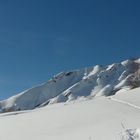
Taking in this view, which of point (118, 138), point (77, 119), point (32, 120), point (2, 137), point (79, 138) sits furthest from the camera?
point (32, 120)

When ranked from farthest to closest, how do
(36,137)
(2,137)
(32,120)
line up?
(32,120) → (2,137) → (36,137)

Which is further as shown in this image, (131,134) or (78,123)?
(78,123)

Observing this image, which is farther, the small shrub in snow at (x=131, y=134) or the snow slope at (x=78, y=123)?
the snow slope at (x=78, y=123)

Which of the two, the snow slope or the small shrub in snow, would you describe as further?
the snow slope

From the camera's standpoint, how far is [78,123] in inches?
478

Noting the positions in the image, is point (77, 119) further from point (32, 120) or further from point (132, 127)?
point (132, 127)

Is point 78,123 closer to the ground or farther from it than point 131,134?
farther from it

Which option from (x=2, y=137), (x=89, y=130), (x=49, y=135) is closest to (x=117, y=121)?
(x=89, y=130)

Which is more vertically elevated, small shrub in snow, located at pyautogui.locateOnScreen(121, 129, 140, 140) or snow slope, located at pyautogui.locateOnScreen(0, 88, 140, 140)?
snow slope, located at pyautogui.locateOnScreen(0, 88, 140, 140)

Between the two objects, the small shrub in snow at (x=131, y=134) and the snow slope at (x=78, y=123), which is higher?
the snow slope at (x=78, y=123)

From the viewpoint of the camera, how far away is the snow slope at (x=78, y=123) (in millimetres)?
10672

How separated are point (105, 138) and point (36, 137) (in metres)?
2.01

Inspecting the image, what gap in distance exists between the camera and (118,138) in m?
9.46

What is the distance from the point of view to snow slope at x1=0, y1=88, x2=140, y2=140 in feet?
35.0
